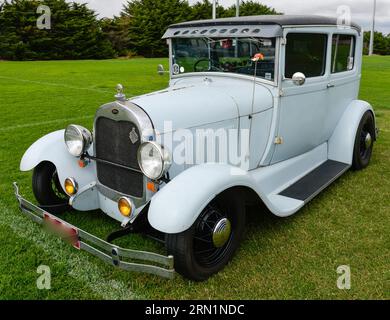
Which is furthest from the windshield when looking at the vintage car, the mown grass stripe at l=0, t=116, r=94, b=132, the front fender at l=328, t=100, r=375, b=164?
the mown grass stripe at l=0, t=116, r=94, b=132

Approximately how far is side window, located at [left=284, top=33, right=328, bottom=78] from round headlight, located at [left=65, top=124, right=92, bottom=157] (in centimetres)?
191

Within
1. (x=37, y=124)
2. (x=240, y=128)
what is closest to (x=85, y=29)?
(x=37, y=124)

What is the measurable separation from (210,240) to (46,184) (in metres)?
1.74

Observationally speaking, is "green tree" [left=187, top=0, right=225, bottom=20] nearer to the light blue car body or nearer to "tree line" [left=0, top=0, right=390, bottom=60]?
"tree line" [left=0, top=0, right=390, bottom=60]

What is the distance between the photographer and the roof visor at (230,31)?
355 cm

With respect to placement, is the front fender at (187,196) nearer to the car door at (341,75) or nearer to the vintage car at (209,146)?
the vintage car at (209,146)

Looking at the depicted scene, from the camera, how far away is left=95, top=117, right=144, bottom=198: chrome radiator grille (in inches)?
121

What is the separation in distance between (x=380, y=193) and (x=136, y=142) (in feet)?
9.49

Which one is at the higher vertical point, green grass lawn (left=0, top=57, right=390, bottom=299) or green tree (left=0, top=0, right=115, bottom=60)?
green tree (left=0, top=0, right=115, bottom=60)

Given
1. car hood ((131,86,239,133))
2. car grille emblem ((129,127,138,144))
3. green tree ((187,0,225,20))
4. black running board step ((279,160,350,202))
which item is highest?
green tree ((187,0,225,20))

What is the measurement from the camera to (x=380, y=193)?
174 inches

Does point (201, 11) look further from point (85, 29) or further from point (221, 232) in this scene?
point (221, 232)

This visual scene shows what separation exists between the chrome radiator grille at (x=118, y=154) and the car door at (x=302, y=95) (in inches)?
59.8

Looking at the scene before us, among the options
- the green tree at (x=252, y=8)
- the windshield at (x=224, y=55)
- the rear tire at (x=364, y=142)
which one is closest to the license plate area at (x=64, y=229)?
the windshield at (x=224, y=55)
